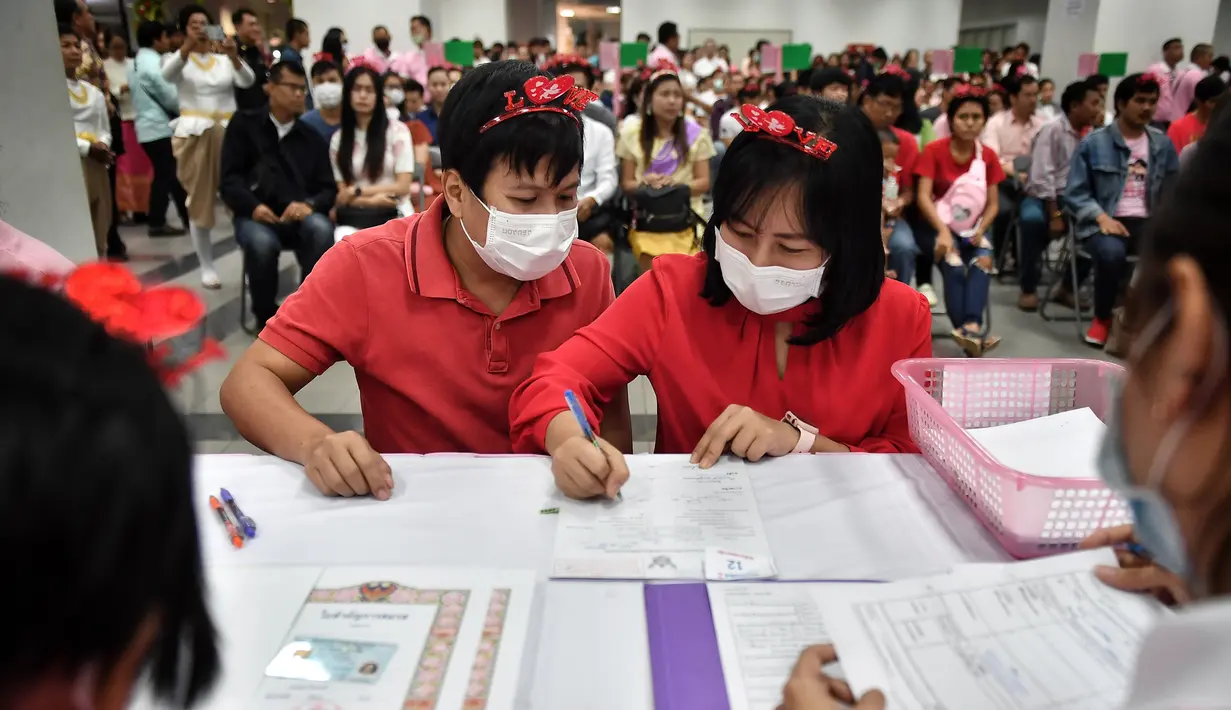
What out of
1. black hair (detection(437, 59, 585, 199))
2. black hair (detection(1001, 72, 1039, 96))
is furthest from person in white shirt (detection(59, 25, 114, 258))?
black hair (detection(1001, 72, 1039, 96))

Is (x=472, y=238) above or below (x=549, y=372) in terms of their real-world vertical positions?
above

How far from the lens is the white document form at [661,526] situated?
0.94 meters

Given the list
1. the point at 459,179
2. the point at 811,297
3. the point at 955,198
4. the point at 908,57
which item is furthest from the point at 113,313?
the point at 908,57

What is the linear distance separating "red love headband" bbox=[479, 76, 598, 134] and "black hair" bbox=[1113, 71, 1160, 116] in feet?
12.9

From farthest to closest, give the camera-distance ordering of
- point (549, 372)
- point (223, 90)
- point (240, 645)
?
point (223, 90), point (549, 372), point (240, 645)

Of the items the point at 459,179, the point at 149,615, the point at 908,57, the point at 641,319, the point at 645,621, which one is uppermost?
the point at 908,57

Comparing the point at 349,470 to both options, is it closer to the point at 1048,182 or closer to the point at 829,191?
the point at 829,191

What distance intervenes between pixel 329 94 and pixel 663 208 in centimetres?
217

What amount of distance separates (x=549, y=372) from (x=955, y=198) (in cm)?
339

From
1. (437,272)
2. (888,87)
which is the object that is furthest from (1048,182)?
(437,272)

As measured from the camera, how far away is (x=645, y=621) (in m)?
0.85

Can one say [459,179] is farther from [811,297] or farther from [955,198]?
[955,198]

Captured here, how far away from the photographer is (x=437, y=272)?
1.45 meters

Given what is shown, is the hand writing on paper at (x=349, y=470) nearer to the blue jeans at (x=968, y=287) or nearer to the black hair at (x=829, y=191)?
the black hair at (x=829, y=191)
